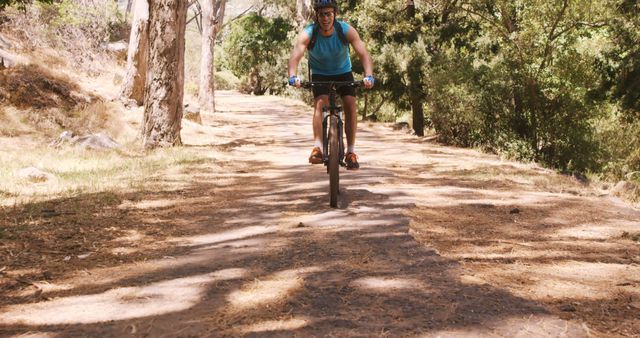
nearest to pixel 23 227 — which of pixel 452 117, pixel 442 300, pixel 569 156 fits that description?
pixel 442 300

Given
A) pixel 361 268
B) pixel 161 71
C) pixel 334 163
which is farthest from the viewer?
pixel 161 71

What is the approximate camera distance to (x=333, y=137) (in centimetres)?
609

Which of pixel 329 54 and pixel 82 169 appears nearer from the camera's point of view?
pixel 329 54

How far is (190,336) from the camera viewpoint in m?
2.73

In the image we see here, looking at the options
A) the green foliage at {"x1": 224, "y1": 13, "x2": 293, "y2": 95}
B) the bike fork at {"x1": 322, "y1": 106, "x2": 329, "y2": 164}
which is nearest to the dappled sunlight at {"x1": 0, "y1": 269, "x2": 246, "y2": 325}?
the bike fork at {"x1": 322, "y1": 106, "x2": 329, "y2": 164}

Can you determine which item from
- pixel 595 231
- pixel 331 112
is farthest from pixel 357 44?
pixel 595 231

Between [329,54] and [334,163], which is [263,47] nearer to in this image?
[329,54]

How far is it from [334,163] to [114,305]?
321 centimetres

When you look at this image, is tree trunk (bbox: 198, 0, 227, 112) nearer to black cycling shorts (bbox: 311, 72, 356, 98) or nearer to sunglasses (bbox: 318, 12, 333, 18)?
black cycling shorts (bbox: 311, 72, 356, 98)

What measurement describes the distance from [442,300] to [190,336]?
1400 millimetres

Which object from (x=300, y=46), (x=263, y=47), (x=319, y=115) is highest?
(x=263, y=47)

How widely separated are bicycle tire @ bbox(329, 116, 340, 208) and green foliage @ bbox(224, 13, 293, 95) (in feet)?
116

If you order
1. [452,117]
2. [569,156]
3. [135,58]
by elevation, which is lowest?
[569,156]

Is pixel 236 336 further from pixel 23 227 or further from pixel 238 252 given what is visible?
pixel 23 227
